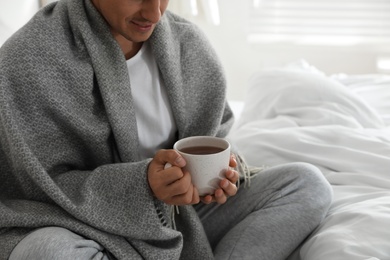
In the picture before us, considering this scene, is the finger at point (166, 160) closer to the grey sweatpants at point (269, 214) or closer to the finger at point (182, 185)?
the finger at point (182, 185)

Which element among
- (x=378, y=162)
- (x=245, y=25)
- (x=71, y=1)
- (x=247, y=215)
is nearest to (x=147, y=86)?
(x=71, y=1)

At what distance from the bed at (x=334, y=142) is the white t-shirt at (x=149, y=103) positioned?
0.37 metres

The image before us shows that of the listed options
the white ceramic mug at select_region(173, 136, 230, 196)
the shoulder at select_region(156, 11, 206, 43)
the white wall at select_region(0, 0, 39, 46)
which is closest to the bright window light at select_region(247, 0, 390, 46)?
the white wall at select_region(0, 0, 39, 46)

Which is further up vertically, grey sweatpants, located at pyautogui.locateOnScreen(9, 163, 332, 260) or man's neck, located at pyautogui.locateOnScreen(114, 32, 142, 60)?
man's neck, located at pyautogui.locateOnScreen(114, 32, 142, 60)

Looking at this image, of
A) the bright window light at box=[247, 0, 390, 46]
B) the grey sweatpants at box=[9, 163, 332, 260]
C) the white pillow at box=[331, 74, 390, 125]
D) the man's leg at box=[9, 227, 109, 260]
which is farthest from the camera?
the bright window light at box=[247, 0, 390, 46]

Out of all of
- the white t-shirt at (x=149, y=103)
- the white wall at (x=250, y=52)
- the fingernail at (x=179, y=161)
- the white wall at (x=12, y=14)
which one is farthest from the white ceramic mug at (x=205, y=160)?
the white wall at (x=250, y=52)

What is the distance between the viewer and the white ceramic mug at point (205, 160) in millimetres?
1011

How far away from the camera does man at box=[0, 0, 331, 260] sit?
43.0 inches

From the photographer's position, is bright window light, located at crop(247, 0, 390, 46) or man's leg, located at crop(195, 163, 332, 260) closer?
man's leg, located at crop(195, 163, 332, 260)

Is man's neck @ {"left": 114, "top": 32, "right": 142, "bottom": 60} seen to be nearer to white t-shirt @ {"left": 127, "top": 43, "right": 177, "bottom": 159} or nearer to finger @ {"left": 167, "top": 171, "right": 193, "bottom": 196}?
white t-shirt @ {"left": 127, "top": 43, "right": 177, "bottom": 159}

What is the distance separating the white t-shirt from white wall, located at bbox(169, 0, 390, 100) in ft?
5.22

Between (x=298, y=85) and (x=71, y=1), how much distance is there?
0.84 m

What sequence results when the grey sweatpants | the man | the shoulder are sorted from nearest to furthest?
the man < the grey sweatpants < the shoulder

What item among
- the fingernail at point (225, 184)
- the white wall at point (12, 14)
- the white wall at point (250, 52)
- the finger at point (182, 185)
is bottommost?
the white wall at point (250, 52)
